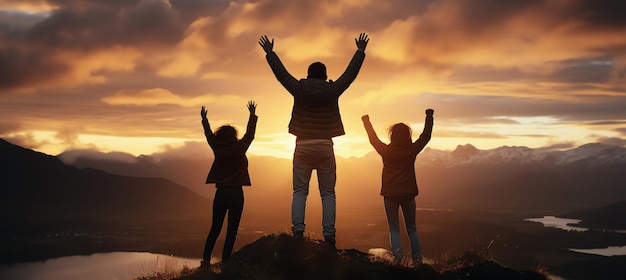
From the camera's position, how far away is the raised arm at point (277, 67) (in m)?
11.2

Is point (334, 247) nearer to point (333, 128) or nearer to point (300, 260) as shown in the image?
point (300, 260)

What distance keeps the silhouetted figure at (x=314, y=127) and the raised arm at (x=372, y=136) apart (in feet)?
4.58

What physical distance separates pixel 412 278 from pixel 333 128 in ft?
12.0

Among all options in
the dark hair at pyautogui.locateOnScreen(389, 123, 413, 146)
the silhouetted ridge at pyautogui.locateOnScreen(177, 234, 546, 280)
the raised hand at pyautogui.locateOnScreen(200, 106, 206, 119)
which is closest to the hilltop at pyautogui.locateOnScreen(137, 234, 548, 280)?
the silhouetted ridge at pyautogui.locateOnScreen(177, 234, 546, 280)

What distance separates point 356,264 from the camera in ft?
37.0

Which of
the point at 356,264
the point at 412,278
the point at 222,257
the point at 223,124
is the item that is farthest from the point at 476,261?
the point at 223,124

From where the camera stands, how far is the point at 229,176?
1238cm

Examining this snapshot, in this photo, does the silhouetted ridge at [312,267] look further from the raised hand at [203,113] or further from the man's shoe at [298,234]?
the raised hand at [203,113]

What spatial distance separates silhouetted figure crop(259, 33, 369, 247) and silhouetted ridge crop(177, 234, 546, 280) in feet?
1.47

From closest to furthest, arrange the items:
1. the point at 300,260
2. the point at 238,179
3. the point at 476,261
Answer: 1. the point at 300,260
2. the point at 238,179
3. the point at 476,261

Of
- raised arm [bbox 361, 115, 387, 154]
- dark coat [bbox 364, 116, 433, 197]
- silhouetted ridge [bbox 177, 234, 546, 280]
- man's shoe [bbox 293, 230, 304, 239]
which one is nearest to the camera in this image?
silhouetted ridge [bbox 177, 234, 546, 280]

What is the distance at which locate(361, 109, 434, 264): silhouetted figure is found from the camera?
1262 centimetres

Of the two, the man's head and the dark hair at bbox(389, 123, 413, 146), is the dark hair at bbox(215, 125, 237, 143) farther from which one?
the dark hair at bbox(389, 123, 413, 146)

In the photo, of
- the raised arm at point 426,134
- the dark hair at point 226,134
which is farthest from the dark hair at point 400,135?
the dark hair at point 226,134
